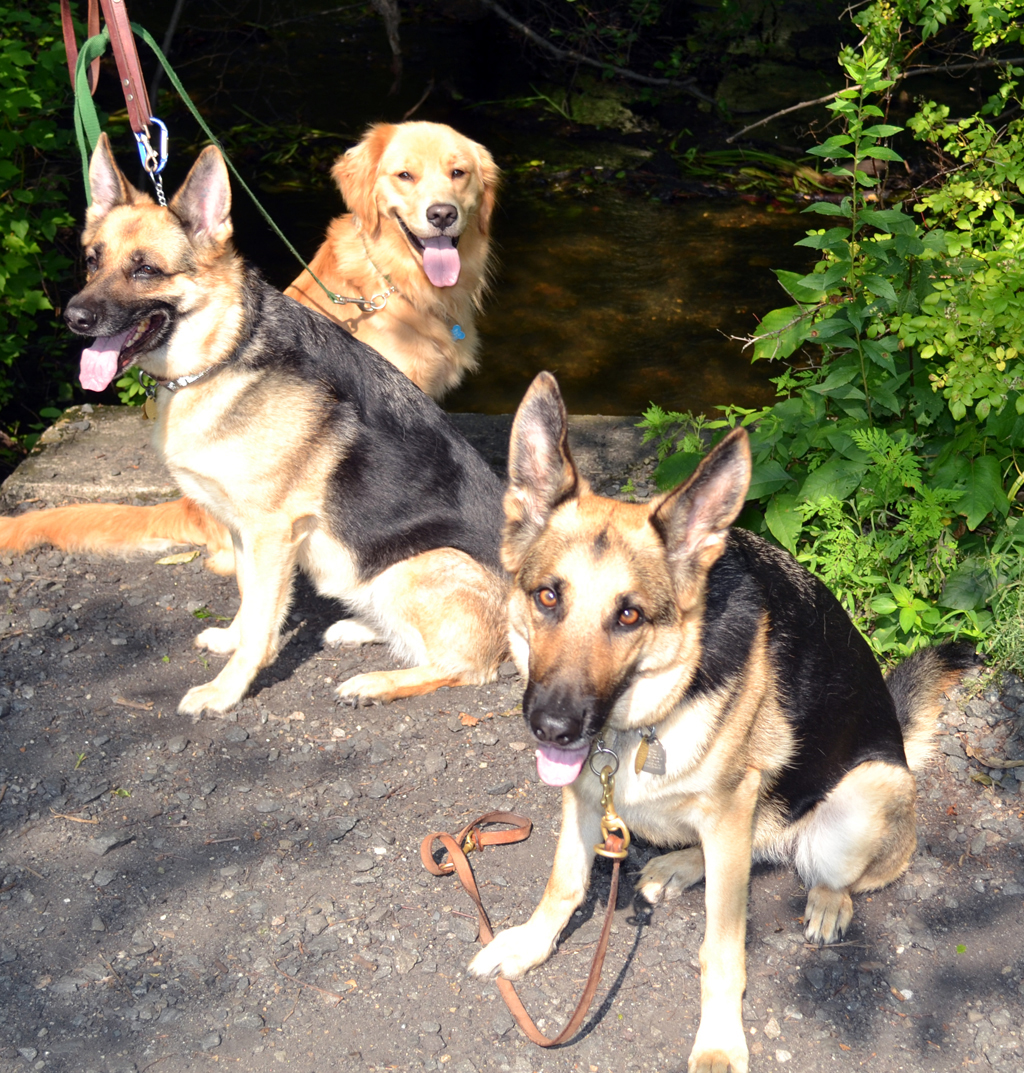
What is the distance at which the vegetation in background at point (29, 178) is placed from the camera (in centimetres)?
532

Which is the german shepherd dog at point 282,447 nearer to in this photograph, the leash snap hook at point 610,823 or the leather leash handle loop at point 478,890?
the leather leash handle loop at point 478,890

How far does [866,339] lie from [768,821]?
7.28ft

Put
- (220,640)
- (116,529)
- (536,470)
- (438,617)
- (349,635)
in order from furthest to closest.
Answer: (116,529) → (349,635) → (220,640) → (438,617) → (536,470)

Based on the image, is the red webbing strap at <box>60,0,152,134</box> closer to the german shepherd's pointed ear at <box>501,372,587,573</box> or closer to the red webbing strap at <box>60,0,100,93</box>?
the red webbing strap at <box>60,0,100,93</box>

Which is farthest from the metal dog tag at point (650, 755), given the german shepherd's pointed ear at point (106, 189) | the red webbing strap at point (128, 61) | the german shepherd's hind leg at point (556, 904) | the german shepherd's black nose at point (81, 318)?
the red webbing strap at point (128, 61)

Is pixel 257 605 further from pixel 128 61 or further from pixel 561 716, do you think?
pixel 128 61

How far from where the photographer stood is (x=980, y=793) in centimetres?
379

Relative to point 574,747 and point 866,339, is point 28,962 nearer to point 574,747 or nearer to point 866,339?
point 574,747

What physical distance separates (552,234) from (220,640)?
19.5 ft

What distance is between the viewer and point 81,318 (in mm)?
3646

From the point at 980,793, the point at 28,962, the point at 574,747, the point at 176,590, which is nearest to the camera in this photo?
the point at 574,747

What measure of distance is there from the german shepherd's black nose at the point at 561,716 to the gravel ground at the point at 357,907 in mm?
1058

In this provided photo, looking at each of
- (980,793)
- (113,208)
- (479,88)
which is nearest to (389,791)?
(980,793)

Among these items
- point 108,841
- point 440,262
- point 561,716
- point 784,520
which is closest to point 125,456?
point 440,262
